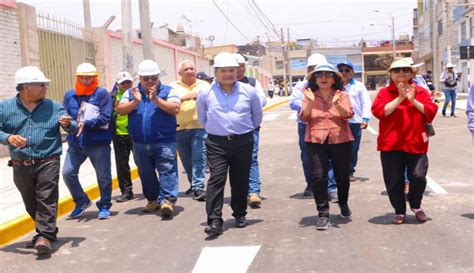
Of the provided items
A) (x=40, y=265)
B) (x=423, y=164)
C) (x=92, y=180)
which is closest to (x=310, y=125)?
(x=423, y=164)

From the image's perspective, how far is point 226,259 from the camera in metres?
5.17

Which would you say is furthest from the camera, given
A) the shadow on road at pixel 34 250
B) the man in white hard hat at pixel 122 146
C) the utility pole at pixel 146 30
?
the utility pole at pixel 146 30

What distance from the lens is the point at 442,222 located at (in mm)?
6141

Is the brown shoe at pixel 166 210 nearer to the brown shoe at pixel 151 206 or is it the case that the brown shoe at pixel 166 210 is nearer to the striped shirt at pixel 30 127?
the brown shoe at pixel 151 206

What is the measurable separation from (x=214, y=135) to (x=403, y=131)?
193 cm

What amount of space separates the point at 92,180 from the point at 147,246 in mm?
4071

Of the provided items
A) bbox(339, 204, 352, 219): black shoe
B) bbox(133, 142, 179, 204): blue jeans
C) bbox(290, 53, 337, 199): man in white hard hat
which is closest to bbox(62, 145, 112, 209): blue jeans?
bbox(133, 142, 179, 204): blue jeans

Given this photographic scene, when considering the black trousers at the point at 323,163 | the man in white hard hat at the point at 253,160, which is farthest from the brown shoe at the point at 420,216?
the man in white hard hat at the point at 253,160

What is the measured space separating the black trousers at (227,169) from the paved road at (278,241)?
282 millimetres

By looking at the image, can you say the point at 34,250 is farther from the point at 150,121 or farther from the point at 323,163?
the point at 323,163

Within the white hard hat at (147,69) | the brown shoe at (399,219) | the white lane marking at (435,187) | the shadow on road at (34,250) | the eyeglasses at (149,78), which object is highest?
the white hard hat at (147,69)

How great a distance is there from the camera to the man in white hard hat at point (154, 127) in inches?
269

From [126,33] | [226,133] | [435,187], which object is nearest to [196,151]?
[226,133]

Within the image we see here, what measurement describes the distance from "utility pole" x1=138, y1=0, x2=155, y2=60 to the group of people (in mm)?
7637
